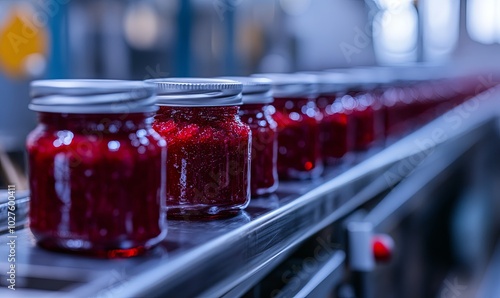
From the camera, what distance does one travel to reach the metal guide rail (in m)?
0.60

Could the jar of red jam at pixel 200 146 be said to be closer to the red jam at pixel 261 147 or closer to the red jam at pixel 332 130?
the red jam at pixel 261 147

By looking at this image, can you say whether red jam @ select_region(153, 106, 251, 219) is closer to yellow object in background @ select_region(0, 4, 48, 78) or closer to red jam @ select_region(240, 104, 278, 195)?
red jam @ select_region(240, 104, 278, 195)

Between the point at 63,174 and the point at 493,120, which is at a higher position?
the point at 63,174

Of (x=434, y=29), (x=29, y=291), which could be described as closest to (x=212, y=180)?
(x=29, y=291)

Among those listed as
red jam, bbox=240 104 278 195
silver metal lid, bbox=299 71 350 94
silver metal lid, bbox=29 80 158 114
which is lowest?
A: red jam, bbox=240 104 278 195

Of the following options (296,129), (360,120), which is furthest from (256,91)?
(360,120)

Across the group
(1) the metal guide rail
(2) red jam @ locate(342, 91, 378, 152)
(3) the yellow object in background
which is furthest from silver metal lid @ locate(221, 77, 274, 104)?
(3) the yellow object in background

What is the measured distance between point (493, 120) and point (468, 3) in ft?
11.7

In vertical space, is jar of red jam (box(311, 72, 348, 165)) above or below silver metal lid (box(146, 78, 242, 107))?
below

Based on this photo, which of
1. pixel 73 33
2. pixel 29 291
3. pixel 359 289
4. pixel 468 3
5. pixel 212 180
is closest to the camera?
pixel 29 291

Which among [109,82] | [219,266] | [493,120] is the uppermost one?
[109,82]

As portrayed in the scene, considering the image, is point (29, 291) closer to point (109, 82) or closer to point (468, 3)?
point (109, 82)

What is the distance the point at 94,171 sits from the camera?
0.65 m

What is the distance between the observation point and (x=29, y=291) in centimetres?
58
